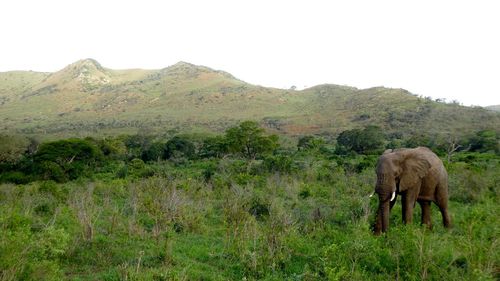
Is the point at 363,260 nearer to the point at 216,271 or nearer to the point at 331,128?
the point at 216,271

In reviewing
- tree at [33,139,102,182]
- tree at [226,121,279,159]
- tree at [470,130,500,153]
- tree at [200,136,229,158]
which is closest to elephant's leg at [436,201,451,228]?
tree at [33,139,102,182]

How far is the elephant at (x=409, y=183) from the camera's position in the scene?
9328mm

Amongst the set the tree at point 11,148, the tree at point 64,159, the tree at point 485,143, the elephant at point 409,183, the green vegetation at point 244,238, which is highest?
the elephant at point 409,183

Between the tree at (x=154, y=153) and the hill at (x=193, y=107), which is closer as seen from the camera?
the tree at (x=154, y=153)

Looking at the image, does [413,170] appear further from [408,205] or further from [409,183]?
[408,205]

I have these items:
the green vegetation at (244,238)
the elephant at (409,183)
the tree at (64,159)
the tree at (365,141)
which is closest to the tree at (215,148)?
the tree at (64,159)

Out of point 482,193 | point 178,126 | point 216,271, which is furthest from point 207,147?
point 178,126

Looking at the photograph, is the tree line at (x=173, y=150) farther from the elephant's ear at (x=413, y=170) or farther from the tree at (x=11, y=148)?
the elephant's ear at (x=413, y=170)

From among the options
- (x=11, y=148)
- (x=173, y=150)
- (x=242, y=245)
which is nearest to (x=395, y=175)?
(x=242, y=245)

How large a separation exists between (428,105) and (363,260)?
245 ft

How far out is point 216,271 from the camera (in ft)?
25.1

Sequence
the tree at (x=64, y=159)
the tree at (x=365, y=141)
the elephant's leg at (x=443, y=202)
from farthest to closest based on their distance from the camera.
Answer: the tree at (x=365, y=141) → the tree at (x=64, y=159) → the elephant's leg at (x=443, y=202)

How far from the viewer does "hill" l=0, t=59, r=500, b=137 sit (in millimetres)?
68688

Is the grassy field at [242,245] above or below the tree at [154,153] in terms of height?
above
